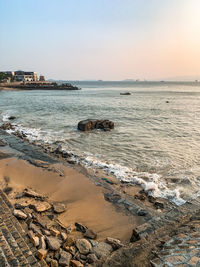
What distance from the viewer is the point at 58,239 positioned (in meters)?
4.04

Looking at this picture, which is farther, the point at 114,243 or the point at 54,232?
the point at 54,232

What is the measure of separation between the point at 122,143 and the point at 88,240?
346 inches

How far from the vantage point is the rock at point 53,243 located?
3.71 meters

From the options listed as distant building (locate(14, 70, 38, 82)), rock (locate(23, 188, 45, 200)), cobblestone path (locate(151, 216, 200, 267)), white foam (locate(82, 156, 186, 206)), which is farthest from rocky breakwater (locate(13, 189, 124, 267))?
distant building (locate(14, 70, 38, 82))

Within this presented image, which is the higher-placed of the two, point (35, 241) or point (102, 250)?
point (35, 241)

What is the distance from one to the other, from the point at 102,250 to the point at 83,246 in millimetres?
430

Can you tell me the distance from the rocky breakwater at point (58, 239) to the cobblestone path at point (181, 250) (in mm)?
1017

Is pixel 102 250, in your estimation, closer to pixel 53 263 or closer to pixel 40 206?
pixel 53 263

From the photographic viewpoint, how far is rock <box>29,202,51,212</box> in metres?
5.16

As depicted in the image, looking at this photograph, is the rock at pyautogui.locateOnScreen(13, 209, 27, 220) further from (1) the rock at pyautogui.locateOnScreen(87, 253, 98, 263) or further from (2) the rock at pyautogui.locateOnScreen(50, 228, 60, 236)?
(1) the rock at pyautogui.locateOnScreen(87, 253, 98, 263)

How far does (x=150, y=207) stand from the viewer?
5.82 m

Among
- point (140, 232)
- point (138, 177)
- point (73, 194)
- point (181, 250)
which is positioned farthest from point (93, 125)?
point (181, 250)

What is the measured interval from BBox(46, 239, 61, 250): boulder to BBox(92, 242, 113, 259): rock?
80 cm

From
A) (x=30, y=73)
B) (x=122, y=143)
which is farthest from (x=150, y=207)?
(x=30, y=73)
